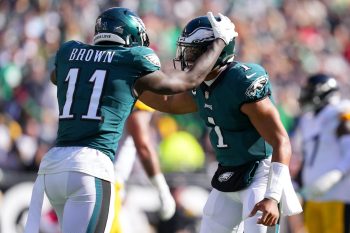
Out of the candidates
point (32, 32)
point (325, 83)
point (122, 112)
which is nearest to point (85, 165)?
point (122, 112)

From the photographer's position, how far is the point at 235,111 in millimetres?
5117

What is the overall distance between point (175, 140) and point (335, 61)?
5007 millimetres

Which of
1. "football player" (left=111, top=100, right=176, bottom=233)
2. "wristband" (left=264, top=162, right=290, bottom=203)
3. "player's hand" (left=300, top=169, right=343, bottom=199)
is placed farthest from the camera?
"player's hand" (left=300, top=169, right=343, bottom=199)

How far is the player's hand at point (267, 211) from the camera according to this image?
4.75 metres

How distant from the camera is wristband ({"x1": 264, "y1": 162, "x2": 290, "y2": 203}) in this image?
4824 millimetres

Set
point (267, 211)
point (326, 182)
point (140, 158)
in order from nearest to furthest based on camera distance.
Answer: point (267, 211)
point (140, 158)
point (326, 182)

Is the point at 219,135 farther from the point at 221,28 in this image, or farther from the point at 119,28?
the point at 119,28

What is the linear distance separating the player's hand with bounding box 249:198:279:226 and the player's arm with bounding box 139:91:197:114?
3.49 ft

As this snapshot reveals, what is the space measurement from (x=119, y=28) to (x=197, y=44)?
1.81 ft

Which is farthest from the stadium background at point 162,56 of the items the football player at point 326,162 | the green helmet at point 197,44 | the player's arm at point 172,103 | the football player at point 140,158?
the green helmet at point 197,44

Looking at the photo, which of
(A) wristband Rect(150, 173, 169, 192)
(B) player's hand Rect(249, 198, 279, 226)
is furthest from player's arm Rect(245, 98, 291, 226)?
(A) wristband Rect(150, 173, 169, 192)

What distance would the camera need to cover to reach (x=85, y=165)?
180 inches

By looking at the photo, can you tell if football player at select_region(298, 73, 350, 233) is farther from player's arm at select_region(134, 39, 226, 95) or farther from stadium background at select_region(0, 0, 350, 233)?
player's arm at select_region(134, 39, 226, 95)

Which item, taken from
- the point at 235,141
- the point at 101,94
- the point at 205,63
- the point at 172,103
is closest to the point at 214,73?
the point at 205,63
